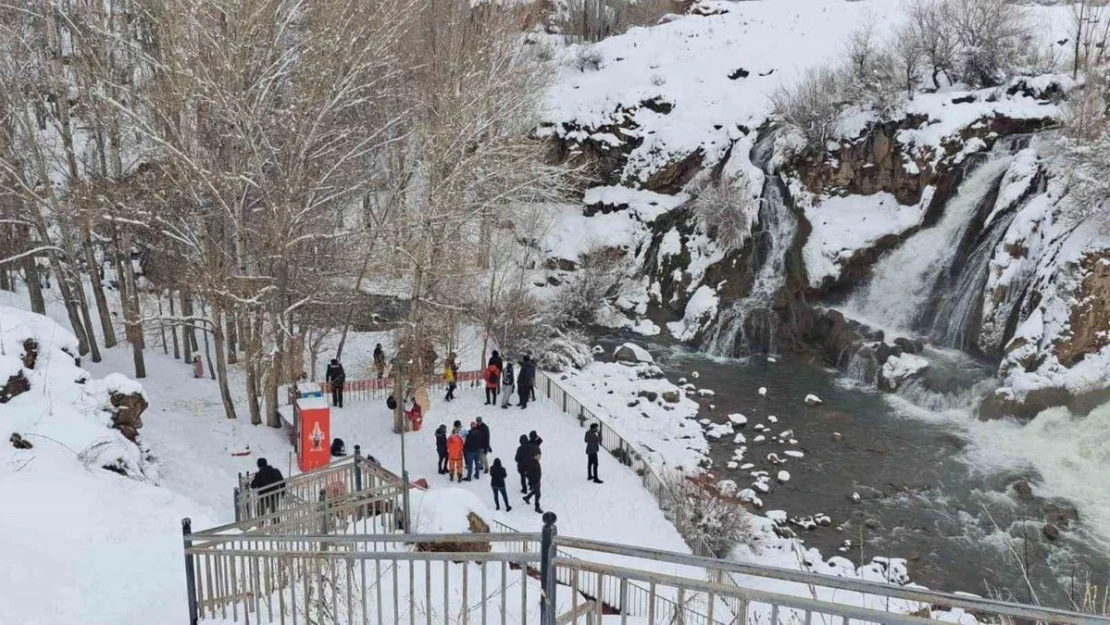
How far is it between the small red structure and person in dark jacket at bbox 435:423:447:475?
2089 mm

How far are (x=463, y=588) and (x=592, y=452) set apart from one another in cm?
1029

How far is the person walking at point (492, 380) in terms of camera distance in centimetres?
1844

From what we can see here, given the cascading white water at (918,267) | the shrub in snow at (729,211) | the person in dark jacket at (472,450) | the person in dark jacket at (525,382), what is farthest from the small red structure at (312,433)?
the shrub in snow at (729,211)

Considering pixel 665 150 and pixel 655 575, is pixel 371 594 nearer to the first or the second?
pixel 655 575

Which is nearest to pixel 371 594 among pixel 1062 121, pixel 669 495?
pixel 669 495

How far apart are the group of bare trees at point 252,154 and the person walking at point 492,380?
6.14 ft

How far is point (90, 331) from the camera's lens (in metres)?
20.8

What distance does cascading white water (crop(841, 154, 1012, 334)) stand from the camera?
75.5ft

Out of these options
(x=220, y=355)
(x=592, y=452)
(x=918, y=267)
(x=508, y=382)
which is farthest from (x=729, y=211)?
(x=220, y=355)

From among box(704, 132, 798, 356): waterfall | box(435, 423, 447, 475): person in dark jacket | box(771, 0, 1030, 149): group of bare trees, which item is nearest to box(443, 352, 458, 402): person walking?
box(435, 423, 447, 475): person in dark jacket

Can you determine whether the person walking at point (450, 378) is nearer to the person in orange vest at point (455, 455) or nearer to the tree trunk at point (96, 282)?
the person in orange vest at point (455, 455)

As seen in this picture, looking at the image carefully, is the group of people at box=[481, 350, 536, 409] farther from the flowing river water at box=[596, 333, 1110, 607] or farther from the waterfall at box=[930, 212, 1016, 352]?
the waterfall at box=[930, 212, 1016, 352]

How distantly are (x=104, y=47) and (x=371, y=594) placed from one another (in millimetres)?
17548

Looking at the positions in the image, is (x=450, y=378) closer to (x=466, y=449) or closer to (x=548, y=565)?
(x=466, y=449)
